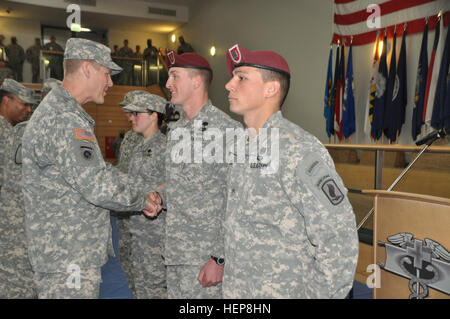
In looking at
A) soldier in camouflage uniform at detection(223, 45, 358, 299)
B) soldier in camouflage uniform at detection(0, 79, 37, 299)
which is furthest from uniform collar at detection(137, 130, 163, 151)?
soldier in camouflage uniform at detection(223, 45, 358, 299)

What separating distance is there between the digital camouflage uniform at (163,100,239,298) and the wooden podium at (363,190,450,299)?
880 millimetres

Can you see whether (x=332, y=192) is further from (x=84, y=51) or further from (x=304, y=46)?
(x=304, y=46)

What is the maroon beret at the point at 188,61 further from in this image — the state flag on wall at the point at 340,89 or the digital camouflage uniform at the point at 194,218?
the state flag on wall at the point at 340,89

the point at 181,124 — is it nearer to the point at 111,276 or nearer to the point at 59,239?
the point at 59,239

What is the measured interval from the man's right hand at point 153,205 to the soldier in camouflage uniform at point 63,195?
32 centimetres

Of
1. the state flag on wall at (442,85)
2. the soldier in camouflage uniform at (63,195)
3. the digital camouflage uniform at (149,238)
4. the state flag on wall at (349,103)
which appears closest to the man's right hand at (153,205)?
the soldier in camouflage uniform at (63,195)

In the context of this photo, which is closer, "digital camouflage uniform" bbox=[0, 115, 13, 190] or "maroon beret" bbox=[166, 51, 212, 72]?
"maroon beret" bbox=[166, 51, 212, 72]

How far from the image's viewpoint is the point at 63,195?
63.6 inches

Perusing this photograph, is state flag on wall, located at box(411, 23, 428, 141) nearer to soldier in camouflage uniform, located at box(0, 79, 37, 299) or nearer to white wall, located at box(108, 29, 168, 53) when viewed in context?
soldier in camouflage uniform, located at box(0, 79, 37, 299)

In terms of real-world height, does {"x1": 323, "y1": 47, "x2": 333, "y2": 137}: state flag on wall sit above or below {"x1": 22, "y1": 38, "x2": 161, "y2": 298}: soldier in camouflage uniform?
above

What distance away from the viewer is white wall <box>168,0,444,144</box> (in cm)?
514

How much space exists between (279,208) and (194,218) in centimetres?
73

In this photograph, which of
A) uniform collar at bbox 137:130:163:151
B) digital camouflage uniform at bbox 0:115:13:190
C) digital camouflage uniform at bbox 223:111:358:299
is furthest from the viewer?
digital camouflage uniform at bbox 0:115:13:190

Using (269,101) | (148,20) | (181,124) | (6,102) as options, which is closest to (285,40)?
(6,102)
